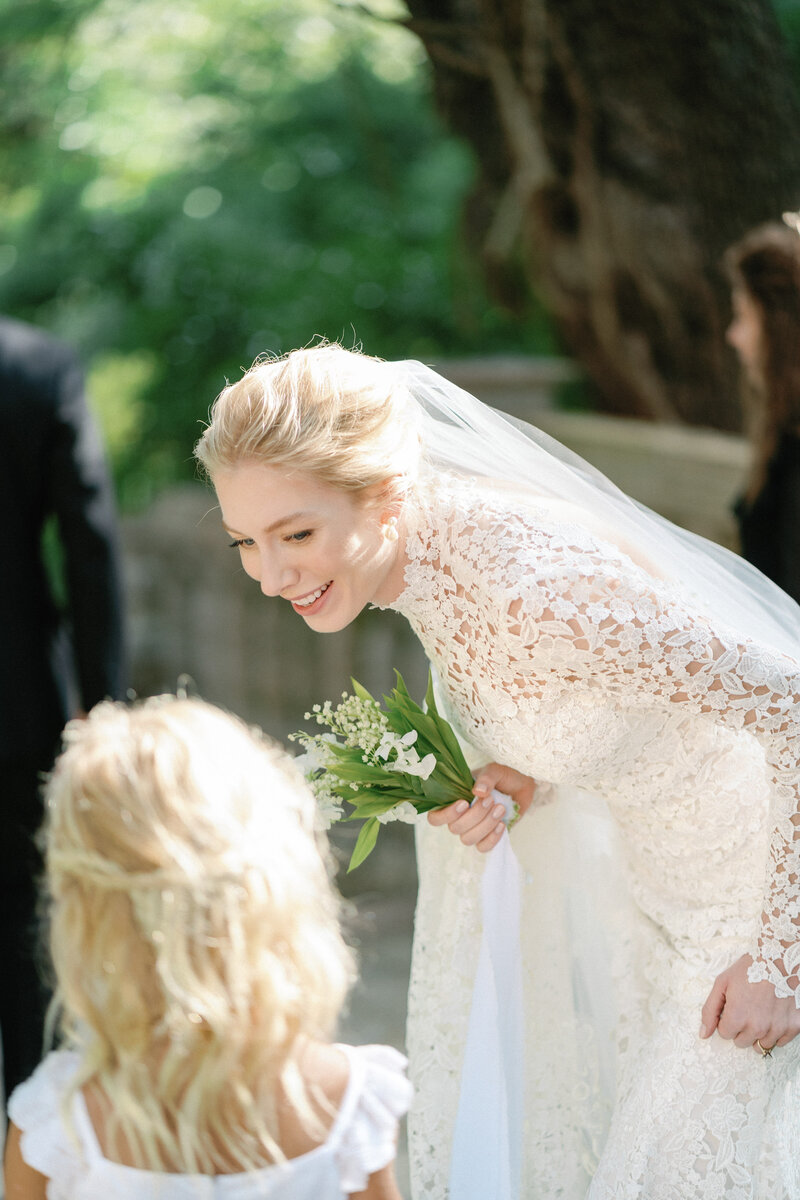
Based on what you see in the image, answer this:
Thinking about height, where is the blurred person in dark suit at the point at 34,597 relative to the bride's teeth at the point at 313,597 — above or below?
below

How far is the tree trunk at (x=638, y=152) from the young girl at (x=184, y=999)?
403 cm

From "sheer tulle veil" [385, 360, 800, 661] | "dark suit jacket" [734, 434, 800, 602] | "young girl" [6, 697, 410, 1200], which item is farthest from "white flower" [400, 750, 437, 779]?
"dark suit jacket" [734, 434, 800, 602]

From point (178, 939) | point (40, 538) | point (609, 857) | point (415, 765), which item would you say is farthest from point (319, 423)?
point (40, 538)

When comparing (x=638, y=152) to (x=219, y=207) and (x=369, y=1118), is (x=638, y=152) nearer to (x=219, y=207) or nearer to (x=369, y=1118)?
(x=219, y=207)

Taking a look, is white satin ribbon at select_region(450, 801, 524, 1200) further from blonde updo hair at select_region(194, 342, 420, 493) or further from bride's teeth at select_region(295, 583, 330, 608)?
blonde updo hair at select_region(194, 342, 420, 493)

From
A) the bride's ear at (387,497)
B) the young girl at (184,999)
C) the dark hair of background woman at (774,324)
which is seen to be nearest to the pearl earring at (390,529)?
the bride's ear at (387,497)

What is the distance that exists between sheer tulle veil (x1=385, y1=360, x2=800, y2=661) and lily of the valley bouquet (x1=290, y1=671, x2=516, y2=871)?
0.43 m

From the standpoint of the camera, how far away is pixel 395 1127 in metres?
1.63

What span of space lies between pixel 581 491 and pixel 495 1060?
39.7 inches

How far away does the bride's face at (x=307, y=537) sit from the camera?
214 cm

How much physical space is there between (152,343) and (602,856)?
5.23m

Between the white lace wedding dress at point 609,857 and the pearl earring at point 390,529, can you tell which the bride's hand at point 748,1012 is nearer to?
the white lace wedding dress at point 609,857

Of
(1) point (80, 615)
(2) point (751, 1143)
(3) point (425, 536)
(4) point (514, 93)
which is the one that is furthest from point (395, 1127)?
(4) point (514, 93)

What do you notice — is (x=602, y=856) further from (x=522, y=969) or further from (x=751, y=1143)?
(x=751, y=1143)
